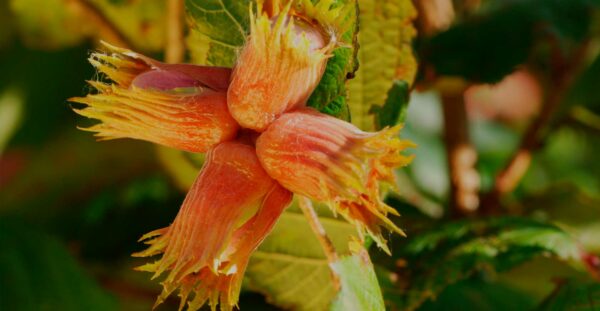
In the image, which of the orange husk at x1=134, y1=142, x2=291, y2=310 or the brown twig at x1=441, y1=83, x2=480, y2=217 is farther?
the brown twig at x1=441, y1=83, x2=480, y2=217

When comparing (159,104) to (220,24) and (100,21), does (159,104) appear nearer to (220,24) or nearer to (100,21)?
(220,24)

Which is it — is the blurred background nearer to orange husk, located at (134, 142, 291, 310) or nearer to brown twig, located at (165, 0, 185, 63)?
brown twig, located at (165, 0, 185, 63)

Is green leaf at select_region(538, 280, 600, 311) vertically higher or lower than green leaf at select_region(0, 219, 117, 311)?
higher

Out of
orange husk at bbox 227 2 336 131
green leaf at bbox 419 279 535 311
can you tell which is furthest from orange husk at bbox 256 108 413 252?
green leaf at bbox 419 279 535 311

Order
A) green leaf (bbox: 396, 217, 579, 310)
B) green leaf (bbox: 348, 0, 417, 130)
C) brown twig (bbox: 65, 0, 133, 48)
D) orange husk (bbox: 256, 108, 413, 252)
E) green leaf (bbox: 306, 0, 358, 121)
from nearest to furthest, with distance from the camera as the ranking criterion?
orange husk (bbox: 256, 108, 413, 252), green leaf (bbox: 306, 0, 358, 121), green leaf (bbox: 348, 0, 417, 130), green leaf (bbox: 396, 217, 579, 310), brown twig (bbox: 65, 0, 133, 48)

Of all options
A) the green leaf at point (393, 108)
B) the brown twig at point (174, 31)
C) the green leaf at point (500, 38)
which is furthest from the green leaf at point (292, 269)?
the green leaf at point (500, 38)
